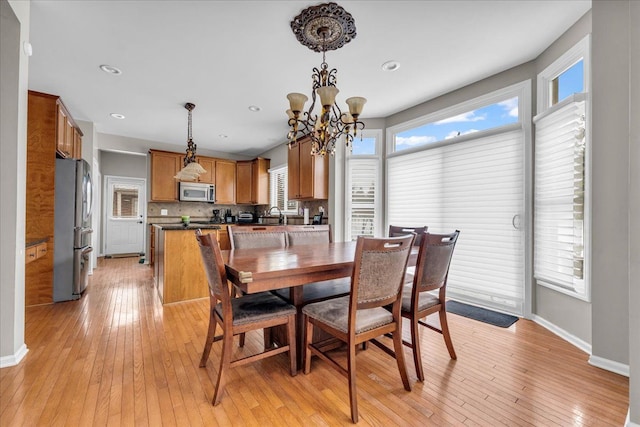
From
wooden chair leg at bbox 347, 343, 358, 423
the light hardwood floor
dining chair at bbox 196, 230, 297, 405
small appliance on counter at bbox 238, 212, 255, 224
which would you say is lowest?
the light hardwood floor

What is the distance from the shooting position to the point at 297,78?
2973mm

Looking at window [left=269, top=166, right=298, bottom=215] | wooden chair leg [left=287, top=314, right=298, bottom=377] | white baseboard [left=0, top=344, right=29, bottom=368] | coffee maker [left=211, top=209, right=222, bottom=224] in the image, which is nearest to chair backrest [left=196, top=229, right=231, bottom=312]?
wooden chair leg [left=287, top=314, right=298, bottom=377]

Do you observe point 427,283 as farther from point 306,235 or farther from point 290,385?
point 306,235

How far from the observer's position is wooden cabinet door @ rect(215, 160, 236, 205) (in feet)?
19.7

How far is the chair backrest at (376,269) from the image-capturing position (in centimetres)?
145

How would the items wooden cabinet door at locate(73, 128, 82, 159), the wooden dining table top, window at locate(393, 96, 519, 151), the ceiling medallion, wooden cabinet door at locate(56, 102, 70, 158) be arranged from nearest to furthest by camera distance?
the wooden dining table top < the ceiling medallion < window at locate(393, 96, 519, 151) < wooden cabinet door at locate(56, 102, 70, 158) < wooden cabinet door at locate(73, 128, 82, 159)

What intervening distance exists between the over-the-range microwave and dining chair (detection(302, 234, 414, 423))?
476 cm

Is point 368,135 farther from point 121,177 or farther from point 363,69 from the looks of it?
point 121,177

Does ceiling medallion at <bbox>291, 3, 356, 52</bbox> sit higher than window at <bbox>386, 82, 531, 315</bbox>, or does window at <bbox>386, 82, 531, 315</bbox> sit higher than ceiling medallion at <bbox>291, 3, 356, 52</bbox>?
ceiling medallion at <bbox>291, 3, 356, 52</bbox>

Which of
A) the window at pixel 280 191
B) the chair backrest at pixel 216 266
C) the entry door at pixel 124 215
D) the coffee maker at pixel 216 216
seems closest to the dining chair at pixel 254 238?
the chair backrest at pixel 216 266

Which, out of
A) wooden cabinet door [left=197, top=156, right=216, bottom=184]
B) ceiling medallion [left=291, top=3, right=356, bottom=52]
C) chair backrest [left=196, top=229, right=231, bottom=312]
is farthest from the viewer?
wooden cabinet door [left=197, top=156, right=216, bottom=184]

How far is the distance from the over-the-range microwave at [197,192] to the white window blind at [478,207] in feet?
13.5

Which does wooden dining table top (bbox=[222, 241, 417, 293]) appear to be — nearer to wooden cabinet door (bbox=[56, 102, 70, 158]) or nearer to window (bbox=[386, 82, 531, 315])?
window (bbox=[386, 82, 531, 315])

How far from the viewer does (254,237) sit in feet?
8.46
